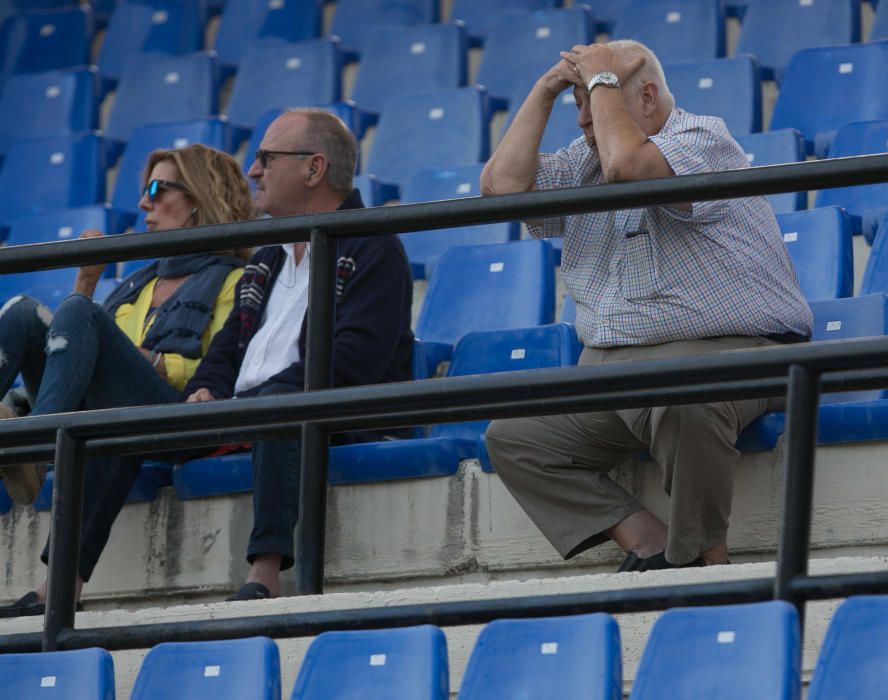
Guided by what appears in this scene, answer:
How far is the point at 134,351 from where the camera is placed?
356 cm

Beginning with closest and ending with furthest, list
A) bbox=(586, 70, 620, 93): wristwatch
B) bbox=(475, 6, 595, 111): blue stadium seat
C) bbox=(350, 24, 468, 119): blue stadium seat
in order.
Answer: bbox=(586, 70, 620, 93): wristwatch
bbox=(475, 6, 595, 111): blue stadium seat
bbox=(350, 24, 468, 119): blue stadium seat

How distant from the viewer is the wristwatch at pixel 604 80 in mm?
3195

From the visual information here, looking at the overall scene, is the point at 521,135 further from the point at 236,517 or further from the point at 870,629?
the point at 870,629

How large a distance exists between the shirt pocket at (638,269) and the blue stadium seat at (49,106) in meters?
4.02

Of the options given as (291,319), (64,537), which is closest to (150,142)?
(291,319)

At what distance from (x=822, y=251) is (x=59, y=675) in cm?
191

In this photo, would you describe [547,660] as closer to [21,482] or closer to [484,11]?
[21,482]

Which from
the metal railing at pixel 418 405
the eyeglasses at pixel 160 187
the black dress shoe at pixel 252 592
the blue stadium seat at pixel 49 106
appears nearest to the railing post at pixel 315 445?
the metal railing at pixel 418 405

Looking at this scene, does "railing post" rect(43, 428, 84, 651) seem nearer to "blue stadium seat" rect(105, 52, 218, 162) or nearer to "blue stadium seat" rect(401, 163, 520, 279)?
"blue stadium seat" rect(401, 163, 520, 279)

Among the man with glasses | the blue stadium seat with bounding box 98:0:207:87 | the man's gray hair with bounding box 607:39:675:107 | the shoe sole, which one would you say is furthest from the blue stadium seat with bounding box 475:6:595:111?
the shoe sole

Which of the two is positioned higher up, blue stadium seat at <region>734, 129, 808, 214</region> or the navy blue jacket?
blue stadium seat at <region>734, 129, 808, 214</region>

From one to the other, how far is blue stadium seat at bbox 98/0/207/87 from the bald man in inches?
163

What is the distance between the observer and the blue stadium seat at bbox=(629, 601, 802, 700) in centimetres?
199

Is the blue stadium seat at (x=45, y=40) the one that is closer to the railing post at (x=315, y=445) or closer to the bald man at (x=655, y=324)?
the bald man at (x=655, y=324)
